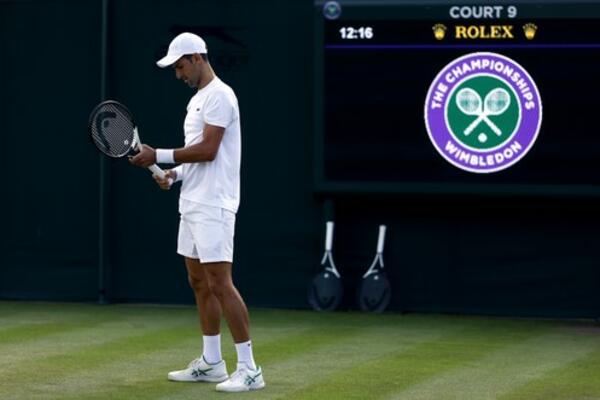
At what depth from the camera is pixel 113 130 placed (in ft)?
25.5

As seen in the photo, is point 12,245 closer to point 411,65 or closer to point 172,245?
point 172,245

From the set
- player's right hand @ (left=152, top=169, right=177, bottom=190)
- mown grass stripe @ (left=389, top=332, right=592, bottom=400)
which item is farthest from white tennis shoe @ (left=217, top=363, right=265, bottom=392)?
player's right hand @ (left=152, top=169, right=177, bottom=190)

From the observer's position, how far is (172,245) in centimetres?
1198

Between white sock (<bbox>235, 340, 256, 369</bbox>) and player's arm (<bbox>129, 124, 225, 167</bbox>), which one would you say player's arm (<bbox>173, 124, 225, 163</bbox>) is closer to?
player's arm (<bbox>129, 124, 225, 167</bbox>)

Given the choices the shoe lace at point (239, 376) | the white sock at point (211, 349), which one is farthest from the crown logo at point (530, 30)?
the shoe lace at point (239, 376)

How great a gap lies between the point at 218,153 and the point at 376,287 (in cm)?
404

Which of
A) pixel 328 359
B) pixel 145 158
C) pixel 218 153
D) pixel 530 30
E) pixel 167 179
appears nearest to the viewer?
pixel 145 158

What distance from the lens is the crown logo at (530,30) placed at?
10977 millimetres

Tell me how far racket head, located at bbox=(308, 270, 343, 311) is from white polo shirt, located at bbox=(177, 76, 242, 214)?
3862mm

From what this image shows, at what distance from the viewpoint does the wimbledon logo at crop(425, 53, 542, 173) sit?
11.0 metres

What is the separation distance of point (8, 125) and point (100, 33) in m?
1.04

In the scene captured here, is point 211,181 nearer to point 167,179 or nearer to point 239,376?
point 167,179

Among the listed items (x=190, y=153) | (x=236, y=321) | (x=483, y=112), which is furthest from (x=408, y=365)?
(x=483, y=112)

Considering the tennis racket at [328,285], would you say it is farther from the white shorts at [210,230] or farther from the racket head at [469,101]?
the white shorts at [210,230]
